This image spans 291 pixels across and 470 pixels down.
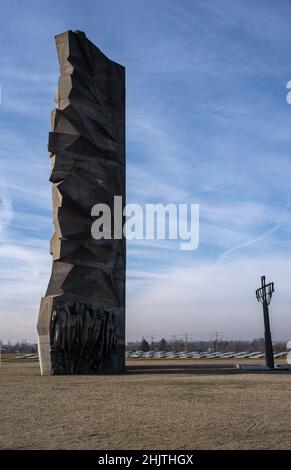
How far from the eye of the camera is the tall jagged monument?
2214 centimetres

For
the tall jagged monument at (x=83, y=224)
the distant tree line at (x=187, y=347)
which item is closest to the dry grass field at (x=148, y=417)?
the tall jagged monument at (x=83, y=224)

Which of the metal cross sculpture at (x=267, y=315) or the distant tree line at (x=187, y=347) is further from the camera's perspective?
the distant tree line at (x=187, y=347)

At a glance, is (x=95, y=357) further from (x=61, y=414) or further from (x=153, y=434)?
(x=153, y=434)

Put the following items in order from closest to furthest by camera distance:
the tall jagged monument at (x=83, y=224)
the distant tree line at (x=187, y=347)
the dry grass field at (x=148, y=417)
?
the dry grass field at (x=148, y=417) → the tall jagged monument at (x=83, y=224) → the distant tree line at (x=187, y=347)

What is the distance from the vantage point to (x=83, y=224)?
24.3 m

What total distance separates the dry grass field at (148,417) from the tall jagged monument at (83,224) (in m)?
6.87

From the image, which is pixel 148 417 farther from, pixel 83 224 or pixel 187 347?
pixel 187 347

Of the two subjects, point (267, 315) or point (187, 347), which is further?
point (187, 347)

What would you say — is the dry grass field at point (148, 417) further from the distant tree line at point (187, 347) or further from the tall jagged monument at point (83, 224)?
the distant tree line at point (187, 347)

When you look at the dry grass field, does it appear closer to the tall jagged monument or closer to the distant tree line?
the tall jagged monument

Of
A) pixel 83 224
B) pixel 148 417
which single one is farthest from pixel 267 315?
pixel 148 417

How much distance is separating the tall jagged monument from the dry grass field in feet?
22.5

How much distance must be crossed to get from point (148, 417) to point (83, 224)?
15942 millimetres

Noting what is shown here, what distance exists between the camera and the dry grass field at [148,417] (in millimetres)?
7004
